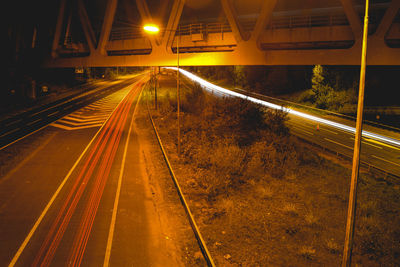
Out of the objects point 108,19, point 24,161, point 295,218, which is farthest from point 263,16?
point 24,161

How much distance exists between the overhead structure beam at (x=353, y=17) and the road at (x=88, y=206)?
14.4 m

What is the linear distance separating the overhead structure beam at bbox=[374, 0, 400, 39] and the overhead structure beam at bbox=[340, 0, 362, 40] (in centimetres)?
103

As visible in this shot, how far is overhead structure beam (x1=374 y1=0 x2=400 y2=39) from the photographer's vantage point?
15.1 meters

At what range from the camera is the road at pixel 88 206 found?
9.94 metres

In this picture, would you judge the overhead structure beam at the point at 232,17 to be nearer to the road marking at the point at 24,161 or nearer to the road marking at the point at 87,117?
the road marking at the point at 24,161

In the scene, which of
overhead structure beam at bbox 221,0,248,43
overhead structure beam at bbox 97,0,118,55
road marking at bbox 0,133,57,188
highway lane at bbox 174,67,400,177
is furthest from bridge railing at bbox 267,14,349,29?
road marking at bbox 0,133,57,188

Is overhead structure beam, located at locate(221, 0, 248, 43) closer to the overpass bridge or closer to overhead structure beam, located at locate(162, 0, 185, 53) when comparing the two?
the overpass bridge

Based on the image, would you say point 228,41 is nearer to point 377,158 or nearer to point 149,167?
point 149,167

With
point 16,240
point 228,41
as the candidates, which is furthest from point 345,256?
point 228,41

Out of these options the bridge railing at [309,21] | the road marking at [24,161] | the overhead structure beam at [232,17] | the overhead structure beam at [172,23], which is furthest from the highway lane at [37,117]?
the bridge railing at [309,21]

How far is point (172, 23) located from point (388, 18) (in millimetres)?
15357

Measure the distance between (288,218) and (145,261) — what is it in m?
6.56

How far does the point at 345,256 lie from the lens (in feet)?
22.8

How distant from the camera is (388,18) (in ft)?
51.0
